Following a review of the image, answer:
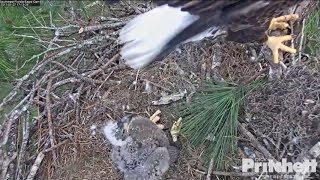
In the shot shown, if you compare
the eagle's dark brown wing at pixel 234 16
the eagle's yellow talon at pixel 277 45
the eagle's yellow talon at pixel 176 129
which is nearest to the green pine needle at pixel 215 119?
the eagle's yellow talon at pixel 176 129

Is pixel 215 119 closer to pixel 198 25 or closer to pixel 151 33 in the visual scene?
pixel 151 33

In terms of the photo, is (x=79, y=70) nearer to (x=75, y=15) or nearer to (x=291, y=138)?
(x=75, y=15)

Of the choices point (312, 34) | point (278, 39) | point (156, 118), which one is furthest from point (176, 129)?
point (312, 34)

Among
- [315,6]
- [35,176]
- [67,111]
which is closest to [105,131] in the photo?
[67,111]

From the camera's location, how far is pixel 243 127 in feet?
8.35

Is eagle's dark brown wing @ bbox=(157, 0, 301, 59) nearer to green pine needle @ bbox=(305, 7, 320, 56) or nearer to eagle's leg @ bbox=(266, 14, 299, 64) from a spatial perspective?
eagle's leg @ bbox=(266, 14, 299, 64)

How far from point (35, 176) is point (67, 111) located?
0.35 m

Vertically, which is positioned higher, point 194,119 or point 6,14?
point 6,14

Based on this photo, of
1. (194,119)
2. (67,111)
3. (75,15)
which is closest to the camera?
(194,119)

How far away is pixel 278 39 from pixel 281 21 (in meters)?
0.08

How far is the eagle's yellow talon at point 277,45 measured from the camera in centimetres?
252

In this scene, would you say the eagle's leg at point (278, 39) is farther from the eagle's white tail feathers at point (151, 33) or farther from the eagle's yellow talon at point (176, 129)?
the eagle's yellow talon at point (176, 129)

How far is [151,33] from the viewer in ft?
7.91

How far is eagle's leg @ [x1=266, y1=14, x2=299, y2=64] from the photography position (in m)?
2.48
